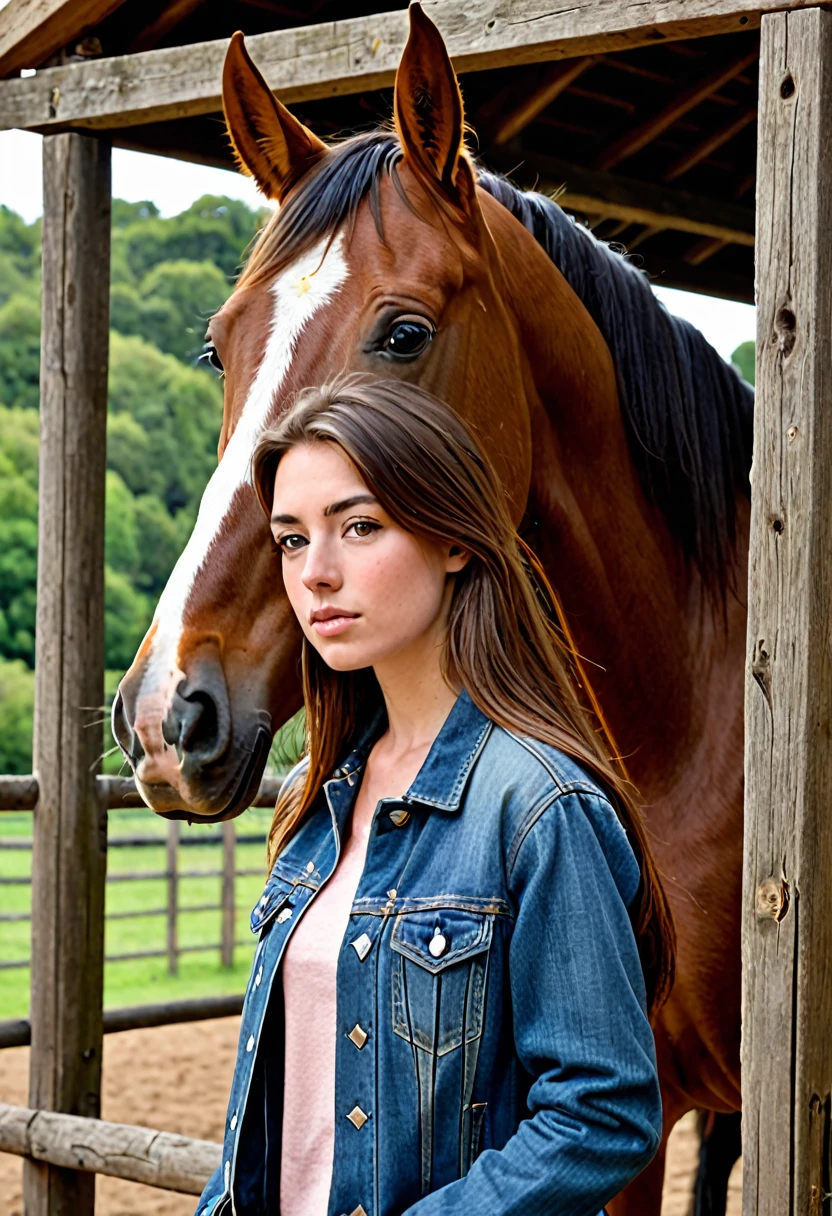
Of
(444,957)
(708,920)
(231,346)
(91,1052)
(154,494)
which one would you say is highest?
(154,494)

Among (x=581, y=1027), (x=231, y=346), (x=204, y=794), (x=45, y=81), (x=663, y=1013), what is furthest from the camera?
(x=45, y=81)

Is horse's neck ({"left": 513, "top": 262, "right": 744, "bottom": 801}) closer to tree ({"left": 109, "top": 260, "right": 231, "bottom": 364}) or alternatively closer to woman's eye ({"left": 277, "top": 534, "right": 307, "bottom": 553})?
woman's eye ({"left": 277, "top": 534, "right": 307, "bottom": 553})

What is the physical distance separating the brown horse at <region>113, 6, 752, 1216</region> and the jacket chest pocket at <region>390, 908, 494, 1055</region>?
73 centimetres

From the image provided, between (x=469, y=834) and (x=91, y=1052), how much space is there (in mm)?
2910

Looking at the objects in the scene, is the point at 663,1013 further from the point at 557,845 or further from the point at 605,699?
the point at 557,845

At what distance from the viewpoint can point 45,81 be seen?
12.2 ft

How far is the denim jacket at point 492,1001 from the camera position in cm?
117

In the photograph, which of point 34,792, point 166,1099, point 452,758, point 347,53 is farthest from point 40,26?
point 166,1099

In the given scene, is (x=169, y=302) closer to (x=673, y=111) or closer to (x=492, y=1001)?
(x=673, y=111)

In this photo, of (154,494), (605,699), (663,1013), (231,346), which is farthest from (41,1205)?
(154,494)

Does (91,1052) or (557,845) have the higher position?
(557,845)

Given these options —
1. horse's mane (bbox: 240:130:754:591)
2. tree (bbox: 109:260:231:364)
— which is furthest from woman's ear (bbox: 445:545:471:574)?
tree (bbox: 109:260:231:364)

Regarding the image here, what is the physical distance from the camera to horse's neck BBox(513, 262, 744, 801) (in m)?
2.60

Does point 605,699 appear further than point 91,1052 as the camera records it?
No
